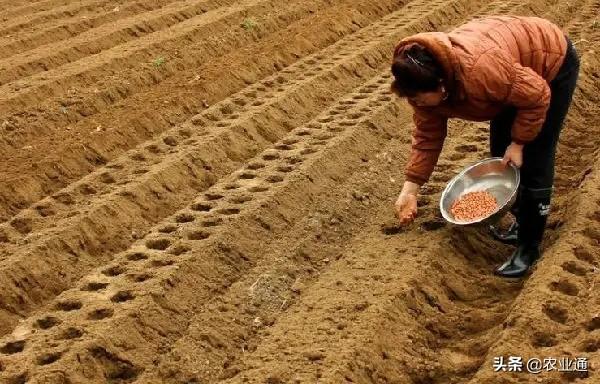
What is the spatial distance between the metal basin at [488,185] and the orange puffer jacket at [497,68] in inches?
14.4

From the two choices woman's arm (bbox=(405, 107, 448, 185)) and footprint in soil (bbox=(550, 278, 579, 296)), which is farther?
woman's arm (bbox=(405, 107, 448, 185))

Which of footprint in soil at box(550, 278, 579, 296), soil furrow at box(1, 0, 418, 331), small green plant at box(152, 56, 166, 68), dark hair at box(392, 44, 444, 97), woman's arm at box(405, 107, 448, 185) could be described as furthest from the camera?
small green plant at box(152, 56, 166, 68)

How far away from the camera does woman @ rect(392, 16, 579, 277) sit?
364 centimetres

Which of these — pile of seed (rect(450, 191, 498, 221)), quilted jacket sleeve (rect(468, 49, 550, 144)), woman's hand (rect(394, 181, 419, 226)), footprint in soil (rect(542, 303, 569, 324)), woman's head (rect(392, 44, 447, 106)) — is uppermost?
woman's head (rect(392, 44, 447, 106))

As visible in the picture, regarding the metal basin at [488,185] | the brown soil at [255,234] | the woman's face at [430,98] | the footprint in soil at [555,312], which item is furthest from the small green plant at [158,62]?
the footprint in soil at [555,312]

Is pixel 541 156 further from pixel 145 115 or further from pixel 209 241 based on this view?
pixel 145 115

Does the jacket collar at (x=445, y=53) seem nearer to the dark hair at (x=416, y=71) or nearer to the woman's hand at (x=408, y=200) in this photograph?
the dark hair at (x=416, y=71)

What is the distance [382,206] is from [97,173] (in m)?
1.99

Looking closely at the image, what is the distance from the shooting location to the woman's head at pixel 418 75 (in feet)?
11.8

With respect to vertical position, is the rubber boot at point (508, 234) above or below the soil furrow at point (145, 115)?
below

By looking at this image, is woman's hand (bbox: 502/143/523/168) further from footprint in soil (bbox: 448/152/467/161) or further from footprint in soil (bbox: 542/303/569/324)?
footprint in soil (bbox: 448/152/467/161)

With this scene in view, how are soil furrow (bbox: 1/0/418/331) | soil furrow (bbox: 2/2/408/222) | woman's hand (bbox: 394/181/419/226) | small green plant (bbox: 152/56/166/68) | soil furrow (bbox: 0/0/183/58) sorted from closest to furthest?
woman's hand (bbox: 394/181/419/226)
soil furrow (bbox: 1/0/418/331)
soil furrow (bbox: 2/2/408/222)
small green plant (bbox: 152/56/166/68)
soil furrow (bbox: 0/0/183/58)

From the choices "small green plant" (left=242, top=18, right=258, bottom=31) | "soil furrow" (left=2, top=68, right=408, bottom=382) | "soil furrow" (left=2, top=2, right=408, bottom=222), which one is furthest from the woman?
"small green plant" (left=242, top=18, right=258, bottom=31)

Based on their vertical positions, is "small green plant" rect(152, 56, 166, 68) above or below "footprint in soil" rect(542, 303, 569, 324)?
above
